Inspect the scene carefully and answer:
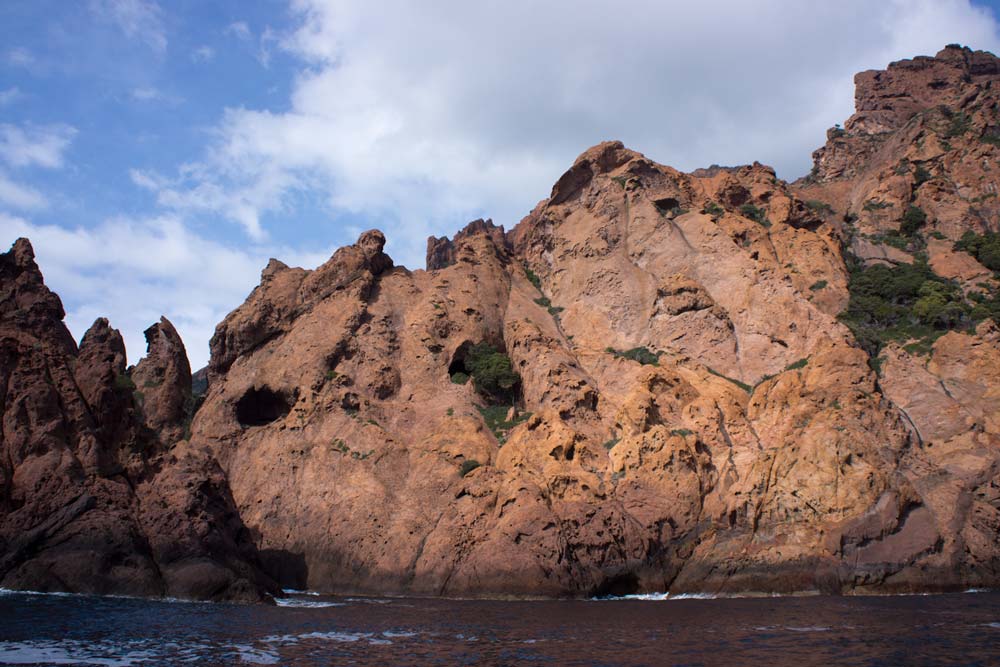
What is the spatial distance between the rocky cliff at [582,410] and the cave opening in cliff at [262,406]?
0.59 feet

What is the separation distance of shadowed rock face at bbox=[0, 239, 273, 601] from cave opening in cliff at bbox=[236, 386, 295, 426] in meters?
11.4

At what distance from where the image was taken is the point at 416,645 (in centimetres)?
1975

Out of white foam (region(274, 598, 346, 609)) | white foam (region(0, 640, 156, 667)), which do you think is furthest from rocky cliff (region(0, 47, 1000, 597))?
white foam (region(0, 640, 156, 667))

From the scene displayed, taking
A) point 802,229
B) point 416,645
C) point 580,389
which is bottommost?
point 416,645

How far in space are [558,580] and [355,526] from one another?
11951mm

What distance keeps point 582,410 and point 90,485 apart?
2563cm

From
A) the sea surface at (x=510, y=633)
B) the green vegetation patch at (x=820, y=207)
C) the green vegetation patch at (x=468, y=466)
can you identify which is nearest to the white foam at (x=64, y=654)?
the sea surface at (x=510, y=633)

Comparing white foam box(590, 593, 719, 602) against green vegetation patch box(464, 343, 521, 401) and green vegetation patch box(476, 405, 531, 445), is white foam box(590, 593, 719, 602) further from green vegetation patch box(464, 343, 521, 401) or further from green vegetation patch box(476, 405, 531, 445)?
green vegetation patch box(464, 343, 521, 401)

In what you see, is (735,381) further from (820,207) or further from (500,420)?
(820,207)

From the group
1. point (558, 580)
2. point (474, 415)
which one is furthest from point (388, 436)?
point (558, 580)

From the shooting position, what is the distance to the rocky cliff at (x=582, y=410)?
33.1m

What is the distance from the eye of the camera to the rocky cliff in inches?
1303

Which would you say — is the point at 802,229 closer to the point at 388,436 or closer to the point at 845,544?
the point at 845,544

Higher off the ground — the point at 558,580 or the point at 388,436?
the point at 388,436
